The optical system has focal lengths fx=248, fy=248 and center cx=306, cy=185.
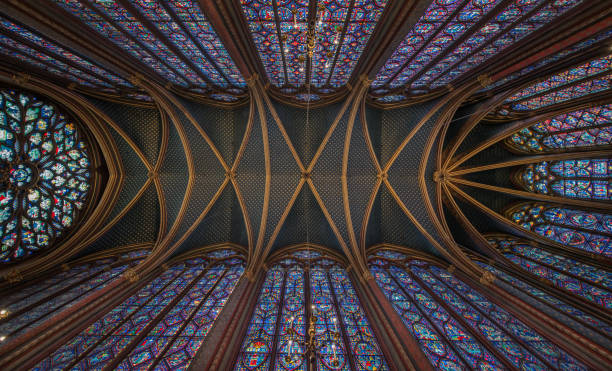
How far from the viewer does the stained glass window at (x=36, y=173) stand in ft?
24.3

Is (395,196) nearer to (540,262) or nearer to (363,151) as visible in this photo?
(363,151)

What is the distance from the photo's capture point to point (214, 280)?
8602 mm

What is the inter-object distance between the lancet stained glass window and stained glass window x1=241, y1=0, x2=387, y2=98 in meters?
8.68

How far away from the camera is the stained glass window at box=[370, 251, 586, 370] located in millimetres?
5113

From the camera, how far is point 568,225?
9.19 metres

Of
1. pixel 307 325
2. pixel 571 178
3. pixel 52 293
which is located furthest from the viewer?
pixel 571 178

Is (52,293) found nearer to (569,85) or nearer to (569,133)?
(569,85)

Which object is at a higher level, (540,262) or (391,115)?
(391,115)

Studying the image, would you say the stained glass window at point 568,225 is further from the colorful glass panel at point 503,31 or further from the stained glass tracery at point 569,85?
the colorful glass panel at point 503,31

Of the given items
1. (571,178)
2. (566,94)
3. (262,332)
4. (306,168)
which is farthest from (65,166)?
(571,178)

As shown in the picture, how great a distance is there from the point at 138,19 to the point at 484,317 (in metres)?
10.9

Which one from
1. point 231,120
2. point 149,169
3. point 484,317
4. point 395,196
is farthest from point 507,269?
point 149,169

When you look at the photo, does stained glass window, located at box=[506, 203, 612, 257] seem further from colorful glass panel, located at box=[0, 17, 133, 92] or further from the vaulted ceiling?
colorful glass panel, located at box=[0, 17, 133, 92]

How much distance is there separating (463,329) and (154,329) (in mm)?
7356
